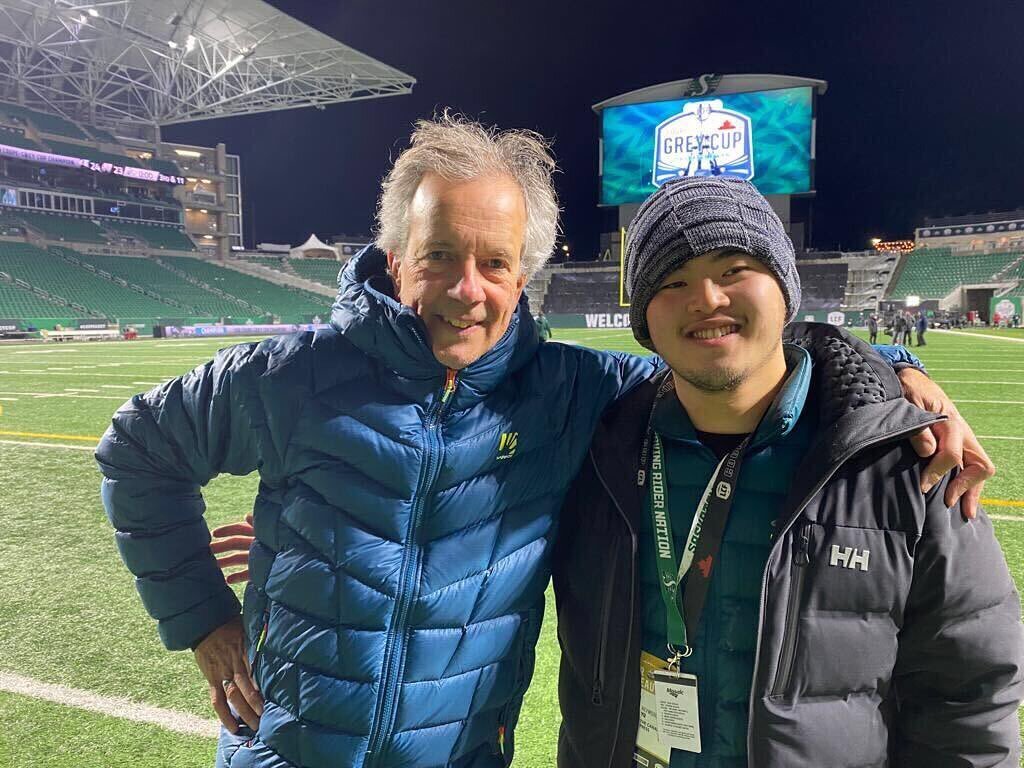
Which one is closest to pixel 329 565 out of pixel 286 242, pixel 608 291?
pixel 608 291

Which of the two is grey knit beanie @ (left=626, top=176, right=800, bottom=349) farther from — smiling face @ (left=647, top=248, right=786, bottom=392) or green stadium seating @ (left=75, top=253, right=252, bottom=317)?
green stadium seating @ (left=75, top=253, right=252, bottom=317)

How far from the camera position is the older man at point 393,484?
1371 millimetres

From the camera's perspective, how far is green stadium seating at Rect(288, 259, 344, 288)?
55219 mm

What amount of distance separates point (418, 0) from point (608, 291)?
85.0 ft

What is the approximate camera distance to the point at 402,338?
1.40 metres

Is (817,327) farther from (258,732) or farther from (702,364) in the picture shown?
(258,732)

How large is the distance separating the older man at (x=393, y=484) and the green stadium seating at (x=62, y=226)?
2072 inches

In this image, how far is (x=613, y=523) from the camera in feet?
4.65

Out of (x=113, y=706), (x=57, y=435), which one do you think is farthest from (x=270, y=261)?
(x=113, y=706)

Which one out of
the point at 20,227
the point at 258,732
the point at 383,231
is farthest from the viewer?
the point at 20,227

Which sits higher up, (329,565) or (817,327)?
(817,327)

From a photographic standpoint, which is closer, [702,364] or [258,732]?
[702,364]

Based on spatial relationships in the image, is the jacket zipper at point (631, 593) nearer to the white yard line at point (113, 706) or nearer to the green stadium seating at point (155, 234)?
the white yard line at point (113, 706)

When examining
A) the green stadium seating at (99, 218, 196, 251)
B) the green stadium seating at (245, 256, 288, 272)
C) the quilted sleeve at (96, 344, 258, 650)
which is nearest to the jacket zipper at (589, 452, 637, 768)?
the quilted sleeve at (96, 344, 258, 650)
